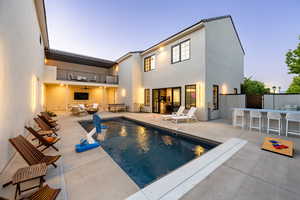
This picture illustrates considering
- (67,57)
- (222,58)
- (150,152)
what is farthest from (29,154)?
(67,57)

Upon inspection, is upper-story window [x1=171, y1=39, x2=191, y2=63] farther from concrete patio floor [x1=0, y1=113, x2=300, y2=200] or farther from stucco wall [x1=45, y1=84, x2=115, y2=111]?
stucco wall [x1=45, y1=84, x2=115, y2=111]

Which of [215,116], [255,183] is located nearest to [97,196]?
[255,183]

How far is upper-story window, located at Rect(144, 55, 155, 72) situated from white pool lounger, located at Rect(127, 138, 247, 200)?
9.79m

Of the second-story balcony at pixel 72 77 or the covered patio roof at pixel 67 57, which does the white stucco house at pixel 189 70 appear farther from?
the covered patio roof at pixel 67 57

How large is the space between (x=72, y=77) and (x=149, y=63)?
8246 millimetres

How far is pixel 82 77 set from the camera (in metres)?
12.7

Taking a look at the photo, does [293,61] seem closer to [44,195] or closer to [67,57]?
[44,195]

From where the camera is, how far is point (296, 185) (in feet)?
6.76

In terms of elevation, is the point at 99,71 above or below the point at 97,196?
above

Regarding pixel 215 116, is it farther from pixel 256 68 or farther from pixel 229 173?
pixel 256 68

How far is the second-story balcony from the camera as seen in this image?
10771 mm

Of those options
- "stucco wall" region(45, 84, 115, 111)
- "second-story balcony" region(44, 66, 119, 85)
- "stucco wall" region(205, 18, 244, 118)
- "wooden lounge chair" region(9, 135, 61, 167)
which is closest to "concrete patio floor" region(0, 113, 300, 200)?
"wooden lounge chair" region(9, 135, 61, 167)

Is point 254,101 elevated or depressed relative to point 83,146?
elevated

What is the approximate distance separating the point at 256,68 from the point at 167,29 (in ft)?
97.1
